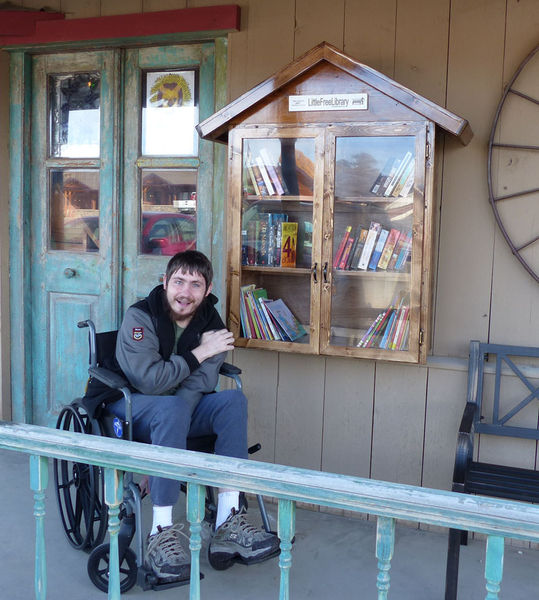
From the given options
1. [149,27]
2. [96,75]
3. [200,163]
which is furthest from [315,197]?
[96,75]

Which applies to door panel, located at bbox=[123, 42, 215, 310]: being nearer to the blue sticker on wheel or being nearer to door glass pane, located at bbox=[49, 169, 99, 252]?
door glass pane, located at bbox=[49, 169, 99, 252]

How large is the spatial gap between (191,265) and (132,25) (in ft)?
4.69

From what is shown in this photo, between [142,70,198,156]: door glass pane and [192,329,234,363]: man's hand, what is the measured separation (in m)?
1.18

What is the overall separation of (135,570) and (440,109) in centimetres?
201

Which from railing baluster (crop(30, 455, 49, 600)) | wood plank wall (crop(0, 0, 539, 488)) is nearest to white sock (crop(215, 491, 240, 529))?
wood plank wall (crop(0, 0, 539, 488))

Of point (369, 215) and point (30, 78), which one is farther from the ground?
point (30, 78)

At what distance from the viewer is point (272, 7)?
3.18 m

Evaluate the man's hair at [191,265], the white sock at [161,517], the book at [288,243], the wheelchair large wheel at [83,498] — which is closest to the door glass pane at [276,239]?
the book at [288,243]

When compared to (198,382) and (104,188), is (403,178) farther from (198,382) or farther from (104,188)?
(104,188)

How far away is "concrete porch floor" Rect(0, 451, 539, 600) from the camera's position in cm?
252

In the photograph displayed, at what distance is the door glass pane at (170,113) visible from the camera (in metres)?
3.54

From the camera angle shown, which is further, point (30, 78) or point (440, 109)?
point (30, 78)

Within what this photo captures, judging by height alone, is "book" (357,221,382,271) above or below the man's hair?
above

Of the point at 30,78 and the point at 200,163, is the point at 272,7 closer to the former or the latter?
the point at 200,163
